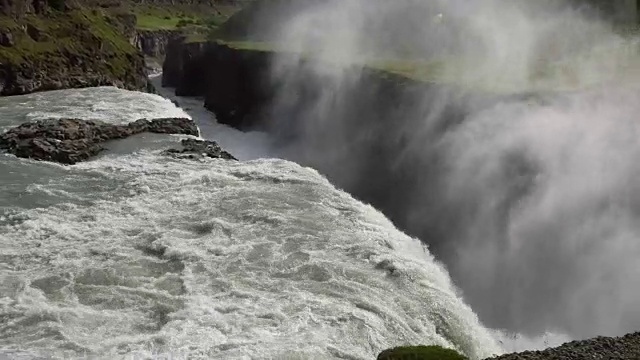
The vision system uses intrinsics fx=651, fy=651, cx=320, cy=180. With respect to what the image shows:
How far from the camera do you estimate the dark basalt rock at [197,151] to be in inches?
1182

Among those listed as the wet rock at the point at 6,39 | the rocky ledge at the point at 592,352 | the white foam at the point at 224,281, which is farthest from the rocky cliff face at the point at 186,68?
the rocky ledge at the point at 592,352

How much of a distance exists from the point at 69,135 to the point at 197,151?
250 inches

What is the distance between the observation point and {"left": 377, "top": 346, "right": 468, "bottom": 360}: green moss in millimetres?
12422

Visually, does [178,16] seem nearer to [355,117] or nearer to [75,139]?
[355,117]

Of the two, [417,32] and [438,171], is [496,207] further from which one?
[417,32]

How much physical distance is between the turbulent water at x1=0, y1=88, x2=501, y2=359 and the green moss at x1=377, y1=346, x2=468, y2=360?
5.00 feet

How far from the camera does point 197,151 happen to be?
3061 cm

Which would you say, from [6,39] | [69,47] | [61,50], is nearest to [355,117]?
[61,50]

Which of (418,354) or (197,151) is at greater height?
(197,151)

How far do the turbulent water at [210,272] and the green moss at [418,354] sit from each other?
1.53 m

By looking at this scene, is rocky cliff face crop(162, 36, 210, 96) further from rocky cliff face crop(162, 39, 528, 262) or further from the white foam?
the white foam

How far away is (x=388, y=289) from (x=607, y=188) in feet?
46.9

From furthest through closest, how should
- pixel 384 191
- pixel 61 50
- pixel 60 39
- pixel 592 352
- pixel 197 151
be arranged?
pixel 60 39 → pixel 61 50 → pixel 384 191 → pixel 197 151 → pixel 592 352

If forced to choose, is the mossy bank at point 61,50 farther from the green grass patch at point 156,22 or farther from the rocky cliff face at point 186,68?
the green grass patch at point 156,22
